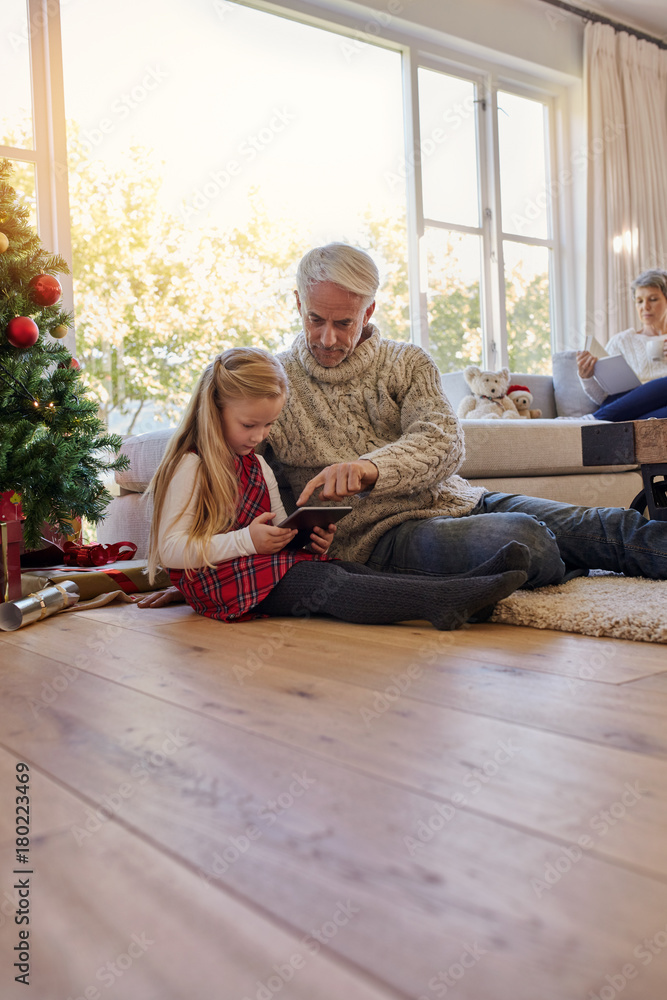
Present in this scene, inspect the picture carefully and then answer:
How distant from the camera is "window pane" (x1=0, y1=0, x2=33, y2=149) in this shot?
3342 mm

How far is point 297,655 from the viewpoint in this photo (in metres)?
1.23

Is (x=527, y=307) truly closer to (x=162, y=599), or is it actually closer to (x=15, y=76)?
(x=15, y=76)

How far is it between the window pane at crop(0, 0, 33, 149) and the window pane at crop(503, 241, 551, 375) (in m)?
2.96

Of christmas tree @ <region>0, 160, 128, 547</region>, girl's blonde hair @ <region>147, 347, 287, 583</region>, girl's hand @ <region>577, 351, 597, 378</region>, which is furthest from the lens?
girl's hand @ <region>577, 351, 597, 378</region>

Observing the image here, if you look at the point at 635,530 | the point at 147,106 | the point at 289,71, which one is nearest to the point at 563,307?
the point at 289,71

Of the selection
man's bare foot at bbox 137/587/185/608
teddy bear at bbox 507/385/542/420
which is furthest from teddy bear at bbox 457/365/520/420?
man's bare foot at bbox 137/587/185/608

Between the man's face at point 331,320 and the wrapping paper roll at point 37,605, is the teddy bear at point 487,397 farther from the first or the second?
the wrapping paper roll at point 37,605

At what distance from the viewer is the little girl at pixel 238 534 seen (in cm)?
149

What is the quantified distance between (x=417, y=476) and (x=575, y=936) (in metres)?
1.23

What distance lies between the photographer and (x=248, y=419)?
1.61m

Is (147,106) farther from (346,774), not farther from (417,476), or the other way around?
(346,774)

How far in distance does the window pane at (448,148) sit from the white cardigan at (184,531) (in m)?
3.69

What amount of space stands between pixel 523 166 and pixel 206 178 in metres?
2.03

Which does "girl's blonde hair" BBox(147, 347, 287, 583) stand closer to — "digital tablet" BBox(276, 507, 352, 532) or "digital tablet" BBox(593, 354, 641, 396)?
"digital tablet" BBox(276, 507, 352, 532)
